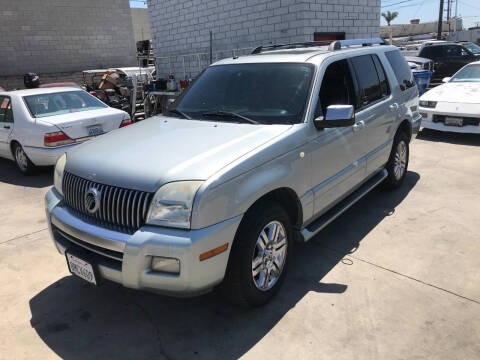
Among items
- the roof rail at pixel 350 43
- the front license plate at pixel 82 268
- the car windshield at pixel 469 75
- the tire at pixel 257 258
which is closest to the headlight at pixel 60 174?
the front license plate at pixel 82 268

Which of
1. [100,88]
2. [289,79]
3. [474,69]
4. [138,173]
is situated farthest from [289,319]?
[100,88]

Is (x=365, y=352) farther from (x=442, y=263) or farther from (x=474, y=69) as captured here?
(x=474, y=69)

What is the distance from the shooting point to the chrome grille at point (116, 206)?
264 cm

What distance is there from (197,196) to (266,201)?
2.33 feet

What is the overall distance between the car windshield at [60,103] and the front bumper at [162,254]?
5.12 metres

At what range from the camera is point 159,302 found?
3340mm

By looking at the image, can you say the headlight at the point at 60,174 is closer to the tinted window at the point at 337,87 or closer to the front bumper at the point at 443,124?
the tinted window at the point at 337,87

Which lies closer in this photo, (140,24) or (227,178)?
(227,178)

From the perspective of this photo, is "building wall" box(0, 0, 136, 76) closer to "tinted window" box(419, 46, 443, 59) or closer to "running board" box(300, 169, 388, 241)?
"tinted window" box(419, 46, 443, 59)

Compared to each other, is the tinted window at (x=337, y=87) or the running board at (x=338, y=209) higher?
the tinted window at (x=337, y=87)

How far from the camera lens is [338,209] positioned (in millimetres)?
3990

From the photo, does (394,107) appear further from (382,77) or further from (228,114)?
(228,114)

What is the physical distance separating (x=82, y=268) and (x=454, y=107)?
7.69 metres

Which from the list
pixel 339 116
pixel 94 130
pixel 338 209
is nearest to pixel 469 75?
pixel 338 209
